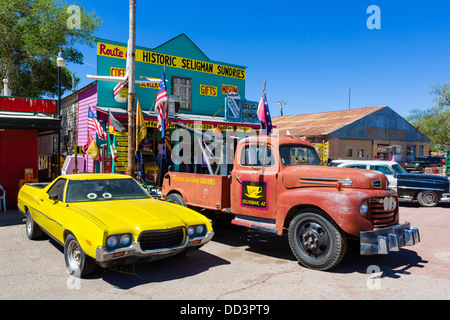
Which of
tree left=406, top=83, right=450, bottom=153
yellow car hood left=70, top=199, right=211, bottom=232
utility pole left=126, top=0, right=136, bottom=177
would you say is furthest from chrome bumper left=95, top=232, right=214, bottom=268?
tree left=406, top=83, right=450, bottom=153

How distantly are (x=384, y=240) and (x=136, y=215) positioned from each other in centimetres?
369

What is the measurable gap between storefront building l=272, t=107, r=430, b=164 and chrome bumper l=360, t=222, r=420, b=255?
20558 mm

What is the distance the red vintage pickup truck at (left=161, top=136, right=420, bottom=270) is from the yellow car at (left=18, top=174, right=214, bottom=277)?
119 cm

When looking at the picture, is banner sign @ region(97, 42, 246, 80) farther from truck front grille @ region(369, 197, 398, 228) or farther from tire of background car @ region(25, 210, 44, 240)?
truck front grille @ region(369, 197, 398, 228)

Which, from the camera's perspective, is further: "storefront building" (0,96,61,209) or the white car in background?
the white car in background

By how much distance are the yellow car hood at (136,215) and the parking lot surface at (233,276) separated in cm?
80

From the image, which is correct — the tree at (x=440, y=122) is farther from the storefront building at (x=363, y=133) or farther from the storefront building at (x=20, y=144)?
the storefront building at (x=20, y=144)

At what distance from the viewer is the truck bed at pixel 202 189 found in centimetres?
672

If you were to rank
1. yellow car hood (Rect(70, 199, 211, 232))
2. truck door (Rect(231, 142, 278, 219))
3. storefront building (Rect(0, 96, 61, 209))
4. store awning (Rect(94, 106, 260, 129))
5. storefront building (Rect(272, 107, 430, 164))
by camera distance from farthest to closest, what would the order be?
storefront building (Rect(272, 107, 430, 164)) → store awning (Rect(94, 106, 260, 129)) → storefront building (Rect(0, 96, 61, 209)) → truck door (Rect(231, 142, 278, 219)) → yellow car hood (Rect(70, 199, 211, 232))

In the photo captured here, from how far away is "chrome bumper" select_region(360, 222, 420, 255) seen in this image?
Answer: 486 centimetres

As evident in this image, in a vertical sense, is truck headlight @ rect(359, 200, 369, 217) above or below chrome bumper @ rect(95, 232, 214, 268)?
above

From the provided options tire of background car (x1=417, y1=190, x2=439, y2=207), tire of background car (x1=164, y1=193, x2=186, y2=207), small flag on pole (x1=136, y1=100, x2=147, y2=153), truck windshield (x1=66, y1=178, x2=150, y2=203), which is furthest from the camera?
tire of background car (x1=417, y1=190, x2=439, y2=207)

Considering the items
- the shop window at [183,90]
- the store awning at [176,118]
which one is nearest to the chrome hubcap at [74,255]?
the store awning at [176,118]

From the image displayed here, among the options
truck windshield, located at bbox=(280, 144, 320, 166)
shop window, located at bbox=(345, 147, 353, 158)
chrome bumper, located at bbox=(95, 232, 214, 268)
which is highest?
shop window, located at bbox=(345, 147, 353, 158)
